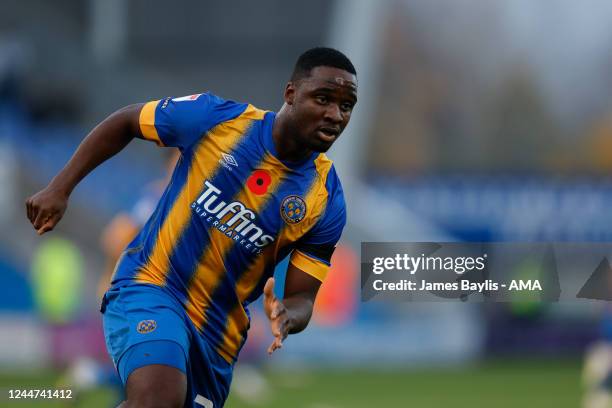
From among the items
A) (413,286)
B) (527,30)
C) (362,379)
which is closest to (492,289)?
(413,286)

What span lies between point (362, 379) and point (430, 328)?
3442 millimetres

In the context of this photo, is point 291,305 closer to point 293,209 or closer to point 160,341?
point 293,209

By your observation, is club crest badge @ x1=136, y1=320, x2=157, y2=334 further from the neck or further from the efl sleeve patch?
the neck

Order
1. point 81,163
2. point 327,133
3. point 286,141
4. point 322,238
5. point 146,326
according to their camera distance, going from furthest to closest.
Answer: point 322,238 → point 286,141 → point 81,163 → point 327,133 → point 146,326

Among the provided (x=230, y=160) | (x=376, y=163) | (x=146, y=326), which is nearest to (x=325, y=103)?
(x=230, y=160)

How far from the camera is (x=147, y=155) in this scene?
24719 mm

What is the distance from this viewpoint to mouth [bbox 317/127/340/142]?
5758 mm

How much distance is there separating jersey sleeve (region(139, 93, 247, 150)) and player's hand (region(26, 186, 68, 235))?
56 centimetres

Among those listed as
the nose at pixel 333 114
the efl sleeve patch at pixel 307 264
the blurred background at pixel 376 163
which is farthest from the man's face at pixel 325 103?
the blurred background at pixel 376 163

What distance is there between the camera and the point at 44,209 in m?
5.74

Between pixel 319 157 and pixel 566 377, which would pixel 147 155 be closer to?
pixel 566 377

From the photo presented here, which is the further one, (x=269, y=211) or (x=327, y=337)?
(x=327, y=337)

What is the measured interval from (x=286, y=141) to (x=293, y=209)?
13.4 inches

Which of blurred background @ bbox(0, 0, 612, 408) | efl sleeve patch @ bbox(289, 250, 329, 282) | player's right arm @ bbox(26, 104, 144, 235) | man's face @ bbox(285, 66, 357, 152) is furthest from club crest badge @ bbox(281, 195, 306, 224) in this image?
blurred background @ bbox(0, 0, 612, 408)
